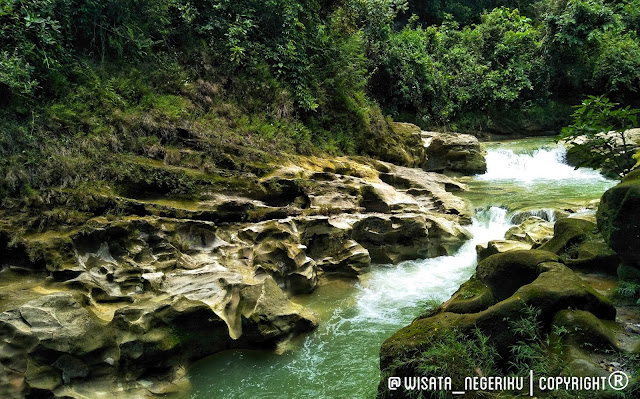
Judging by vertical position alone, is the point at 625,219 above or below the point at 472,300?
above

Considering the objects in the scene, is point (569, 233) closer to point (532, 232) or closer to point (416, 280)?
point (532, 232)

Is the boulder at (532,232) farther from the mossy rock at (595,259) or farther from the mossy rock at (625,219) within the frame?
the mossy rock at (625,219)

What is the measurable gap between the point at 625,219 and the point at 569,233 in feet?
5.64

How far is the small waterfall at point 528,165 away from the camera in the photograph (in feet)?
57.1

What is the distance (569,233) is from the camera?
18.9ft

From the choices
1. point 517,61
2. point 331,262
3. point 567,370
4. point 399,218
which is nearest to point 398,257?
point 399,218

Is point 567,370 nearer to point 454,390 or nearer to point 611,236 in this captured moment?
point 454,390

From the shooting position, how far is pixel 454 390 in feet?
11.4

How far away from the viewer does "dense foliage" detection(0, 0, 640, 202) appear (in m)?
7.52

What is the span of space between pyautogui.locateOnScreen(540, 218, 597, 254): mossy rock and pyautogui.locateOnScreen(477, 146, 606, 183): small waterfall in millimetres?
11723

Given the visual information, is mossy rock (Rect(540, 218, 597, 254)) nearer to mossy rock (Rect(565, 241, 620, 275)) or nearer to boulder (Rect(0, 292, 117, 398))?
mossy rock (Rect(565, 241, 620, 275))

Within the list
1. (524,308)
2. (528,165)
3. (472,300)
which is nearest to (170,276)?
(472,300)

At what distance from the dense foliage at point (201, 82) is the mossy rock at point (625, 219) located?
6750 millimetres

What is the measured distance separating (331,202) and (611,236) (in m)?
6.12
